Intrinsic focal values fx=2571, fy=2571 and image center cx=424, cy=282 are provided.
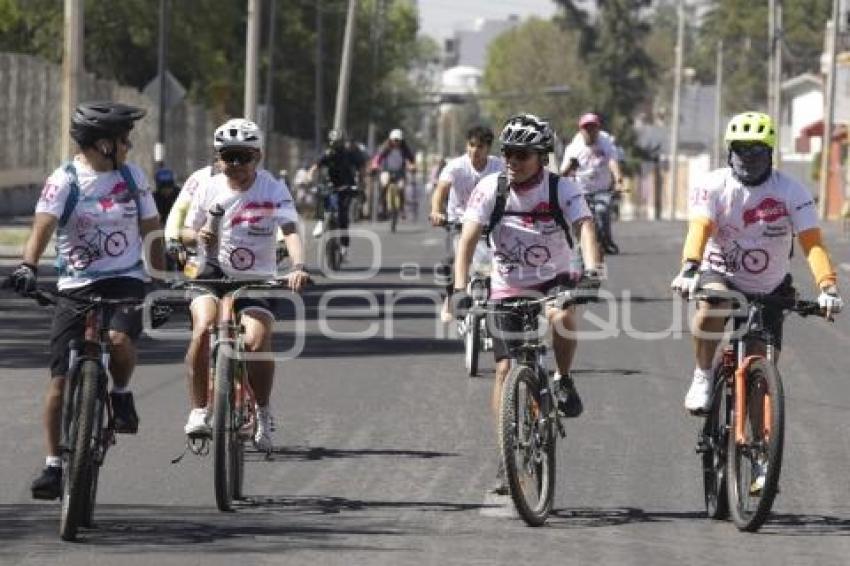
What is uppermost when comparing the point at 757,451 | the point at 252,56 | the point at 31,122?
the point at 252,56

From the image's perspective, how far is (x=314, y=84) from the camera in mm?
90375

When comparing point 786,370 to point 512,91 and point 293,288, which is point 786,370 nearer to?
point 293,288

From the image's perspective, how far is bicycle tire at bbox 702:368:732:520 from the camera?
11234mm

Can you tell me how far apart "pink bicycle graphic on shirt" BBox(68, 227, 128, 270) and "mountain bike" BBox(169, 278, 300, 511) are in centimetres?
66

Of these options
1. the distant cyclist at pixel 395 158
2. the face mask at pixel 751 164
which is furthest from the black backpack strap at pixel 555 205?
the distant cyclist at pixel 395 158

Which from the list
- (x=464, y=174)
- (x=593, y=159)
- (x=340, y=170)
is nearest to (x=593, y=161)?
→ (x=593, y=159)

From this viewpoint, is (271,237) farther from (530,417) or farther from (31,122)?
(31,122)

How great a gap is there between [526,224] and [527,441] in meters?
1.37

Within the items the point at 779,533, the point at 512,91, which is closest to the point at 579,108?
the point at 512,91

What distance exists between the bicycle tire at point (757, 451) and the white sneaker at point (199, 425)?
2.46 meters

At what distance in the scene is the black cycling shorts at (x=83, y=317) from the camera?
11.0 metres

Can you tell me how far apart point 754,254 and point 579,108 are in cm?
12256

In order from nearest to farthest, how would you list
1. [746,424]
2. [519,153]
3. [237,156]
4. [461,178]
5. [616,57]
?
[746,424]
[519,153]
[237,156]
[461,178]
[616,57]

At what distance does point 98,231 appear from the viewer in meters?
11.3
